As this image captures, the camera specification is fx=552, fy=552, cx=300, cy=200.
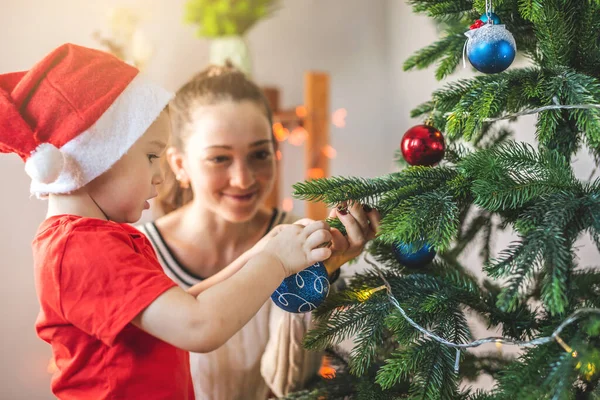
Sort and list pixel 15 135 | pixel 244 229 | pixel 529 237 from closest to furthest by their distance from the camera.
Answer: pixel 529 237 < pixel 15 135 < pixel 244 229

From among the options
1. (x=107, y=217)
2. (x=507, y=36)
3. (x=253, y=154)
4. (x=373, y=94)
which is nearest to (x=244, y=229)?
(x=253, y=154)

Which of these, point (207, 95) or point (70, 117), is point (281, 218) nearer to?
point (207, 95)

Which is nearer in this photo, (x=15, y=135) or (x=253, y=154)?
(x=15, y=135)

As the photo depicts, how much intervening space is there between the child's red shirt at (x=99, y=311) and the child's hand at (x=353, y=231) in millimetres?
225

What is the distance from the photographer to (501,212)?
0.69 metres

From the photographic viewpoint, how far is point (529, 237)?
54 centimetres

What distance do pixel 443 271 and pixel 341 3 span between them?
6.52ft

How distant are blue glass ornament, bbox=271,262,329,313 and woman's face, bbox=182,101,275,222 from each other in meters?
0.50

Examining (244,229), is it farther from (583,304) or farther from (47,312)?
(583,304)

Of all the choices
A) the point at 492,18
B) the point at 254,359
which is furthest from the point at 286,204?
the point at 492,18

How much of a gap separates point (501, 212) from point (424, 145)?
13 cm

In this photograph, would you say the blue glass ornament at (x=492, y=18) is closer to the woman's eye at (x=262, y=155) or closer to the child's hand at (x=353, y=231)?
the child's hand at (x=353, y=231)

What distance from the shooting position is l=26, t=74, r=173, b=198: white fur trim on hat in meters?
0.68

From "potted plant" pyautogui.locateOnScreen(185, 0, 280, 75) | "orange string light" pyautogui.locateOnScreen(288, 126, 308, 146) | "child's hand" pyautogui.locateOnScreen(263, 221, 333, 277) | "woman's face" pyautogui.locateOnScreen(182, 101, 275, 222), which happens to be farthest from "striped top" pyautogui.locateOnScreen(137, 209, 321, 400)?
"orange string light" pyautogui.locateOnScreen(288, 126, 308, 146)
